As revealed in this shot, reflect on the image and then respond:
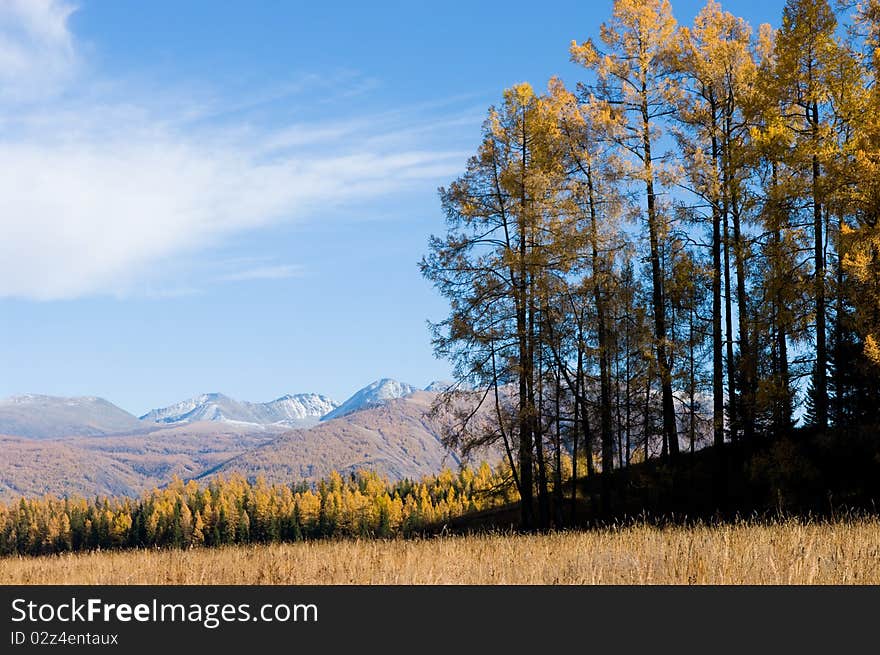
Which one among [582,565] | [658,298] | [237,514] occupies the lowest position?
[237,514]

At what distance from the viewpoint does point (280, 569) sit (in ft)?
28.6

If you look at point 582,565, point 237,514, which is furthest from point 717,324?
point 237,514

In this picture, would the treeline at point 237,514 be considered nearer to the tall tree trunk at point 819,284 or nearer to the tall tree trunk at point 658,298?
the tall tree trunk at point 658,298

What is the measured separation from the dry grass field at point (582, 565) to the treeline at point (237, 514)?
76929mm

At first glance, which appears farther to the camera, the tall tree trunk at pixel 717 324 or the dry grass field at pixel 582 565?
Result: the tall tree trunk at pixel 717 324

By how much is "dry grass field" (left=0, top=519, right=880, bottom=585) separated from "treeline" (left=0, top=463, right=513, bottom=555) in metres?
76.9

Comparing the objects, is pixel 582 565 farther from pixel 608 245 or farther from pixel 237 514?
pixel 237 514

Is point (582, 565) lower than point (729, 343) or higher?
lower

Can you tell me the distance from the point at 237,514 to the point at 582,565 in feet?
363

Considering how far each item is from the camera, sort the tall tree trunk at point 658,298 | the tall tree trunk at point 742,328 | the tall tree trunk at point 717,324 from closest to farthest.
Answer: the tall tree trunk at point 742,328 < the tall tree trunk at point 717,324 < the tall tree trunk at point 658,298

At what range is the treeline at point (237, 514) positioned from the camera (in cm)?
10219

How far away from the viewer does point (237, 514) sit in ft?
367

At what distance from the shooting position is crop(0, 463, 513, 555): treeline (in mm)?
102188

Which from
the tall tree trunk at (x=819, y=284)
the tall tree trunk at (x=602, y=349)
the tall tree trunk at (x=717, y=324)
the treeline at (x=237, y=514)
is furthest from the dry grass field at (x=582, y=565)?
the treeline at (x=237, y=514)
